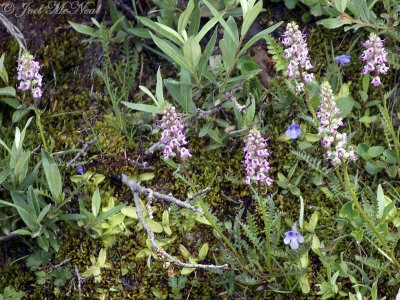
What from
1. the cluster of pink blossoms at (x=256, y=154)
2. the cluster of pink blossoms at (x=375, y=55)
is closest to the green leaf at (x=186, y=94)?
the cluster of pink blossoms at (x=256, y=154)

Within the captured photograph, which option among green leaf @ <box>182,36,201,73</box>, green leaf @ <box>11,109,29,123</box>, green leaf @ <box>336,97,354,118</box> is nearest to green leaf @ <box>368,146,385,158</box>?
green leaf @ <box>336,97,354,118</box>

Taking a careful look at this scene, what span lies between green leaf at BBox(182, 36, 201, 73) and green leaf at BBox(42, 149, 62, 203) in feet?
4.13

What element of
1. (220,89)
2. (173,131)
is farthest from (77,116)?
(173,131)

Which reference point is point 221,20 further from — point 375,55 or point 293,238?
point 293,238

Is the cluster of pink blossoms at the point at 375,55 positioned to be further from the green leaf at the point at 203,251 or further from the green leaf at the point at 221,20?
the green leaf at the point at 203,251

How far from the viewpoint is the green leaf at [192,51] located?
3.30 meters

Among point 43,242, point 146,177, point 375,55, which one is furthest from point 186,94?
point 43,242

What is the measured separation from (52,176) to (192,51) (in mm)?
1370

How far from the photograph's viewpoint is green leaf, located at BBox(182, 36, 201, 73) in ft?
10.8

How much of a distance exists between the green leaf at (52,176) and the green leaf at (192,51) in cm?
126

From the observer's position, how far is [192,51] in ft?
11.1

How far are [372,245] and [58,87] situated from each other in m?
3.00

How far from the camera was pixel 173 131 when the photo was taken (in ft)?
9.23

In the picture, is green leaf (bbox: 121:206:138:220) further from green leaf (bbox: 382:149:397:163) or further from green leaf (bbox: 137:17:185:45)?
green leaf (bbox: 382:149:397:163)
